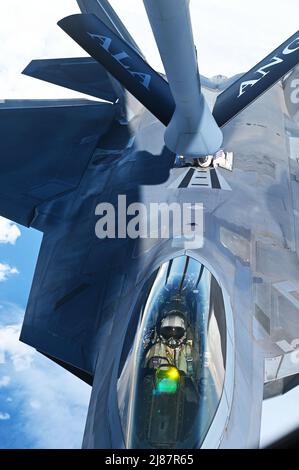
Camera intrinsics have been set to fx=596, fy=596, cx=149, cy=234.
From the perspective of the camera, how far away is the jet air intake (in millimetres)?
5326

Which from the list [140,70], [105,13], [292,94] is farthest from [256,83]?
[105,13]

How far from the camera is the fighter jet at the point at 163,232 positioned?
19.1 ft

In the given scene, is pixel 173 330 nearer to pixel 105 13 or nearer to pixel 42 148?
pixel 42 148

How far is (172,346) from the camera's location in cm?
602

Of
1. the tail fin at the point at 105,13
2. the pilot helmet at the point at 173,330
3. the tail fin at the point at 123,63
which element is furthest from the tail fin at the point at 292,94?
the pilot helmet at the point at 173,330

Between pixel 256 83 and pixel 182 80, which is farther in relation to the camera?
pixel 256 83

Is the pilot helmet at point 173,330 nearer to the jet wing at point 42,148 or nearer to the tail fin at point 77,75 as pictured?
the jet wing at point 42,148

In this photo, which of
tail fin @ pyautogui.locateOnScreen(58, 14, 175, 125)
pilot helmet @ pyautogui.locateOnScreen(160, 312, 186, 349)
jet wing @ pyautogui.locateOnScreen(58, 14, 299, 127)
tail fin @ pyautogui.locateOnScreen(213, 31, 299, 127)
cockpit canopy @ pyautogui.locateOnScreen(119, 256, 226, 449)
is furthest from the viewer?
tail fin @ pyautogui.locateOnScreen(213, 31, 299, 127)

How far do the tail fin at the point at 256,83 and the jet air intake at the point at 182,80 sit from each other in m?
0.67

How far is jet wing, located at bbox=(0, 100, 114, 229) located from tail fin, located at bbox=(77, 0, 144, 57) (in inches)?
63.1

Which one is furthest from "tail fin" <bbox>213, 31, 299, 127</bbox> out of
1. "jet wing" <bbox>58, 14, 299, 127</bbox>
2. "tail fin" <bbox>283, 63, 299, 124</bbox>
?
"tail fin" <bbox>283, 63, 299, 124</bbox>

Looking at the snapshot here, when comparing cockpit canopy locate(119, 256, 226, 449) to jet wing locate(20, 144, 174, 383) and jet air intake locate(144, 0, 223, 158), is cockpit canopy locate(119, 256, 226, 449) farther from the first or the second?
jet air intake locate(144, 0, 223, 158)

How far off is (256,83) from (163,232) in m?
2.45

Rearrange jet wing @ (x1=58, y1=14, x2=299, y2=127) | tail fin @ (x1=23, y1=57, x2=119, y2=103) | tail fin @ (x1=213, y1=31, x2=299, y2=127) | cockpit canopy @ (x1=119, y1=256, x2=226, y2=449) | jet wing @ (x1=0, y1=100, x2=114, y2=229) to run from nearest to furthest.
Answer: cockpit canopy @ (x1=119, y1=256, x2=226, y2=449) < jet wing @ (x1=58, y1=14, x2=299, y2=127) < tail fin @ (x1=213, y1=31, x2=299, y2=127) < jet wing @ (x1=0, y1=100, x2=114, y2=229) < tail fin @ (x1=23, y1=57, x2=119, y2=103)
